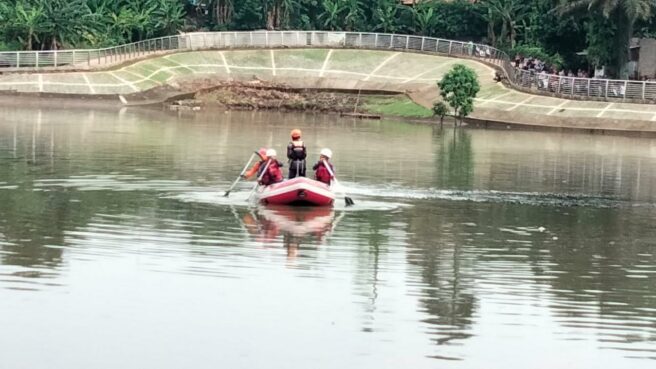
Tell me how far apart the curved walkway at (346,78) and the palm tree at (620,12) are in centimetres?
582

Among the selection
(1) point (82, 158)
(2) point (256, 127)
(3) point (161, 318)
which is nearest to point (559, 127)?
(2) point (256, 127)

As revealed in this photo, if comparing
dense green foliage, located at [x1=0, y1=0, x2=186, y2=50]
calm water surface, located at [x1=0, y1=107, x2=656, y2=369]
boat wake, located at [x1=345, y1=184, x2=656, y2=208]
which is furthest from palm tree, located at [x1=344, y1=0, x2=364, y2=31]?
Result: boat wake, located at [x1=345, y1=184, x2=656, y2=208]

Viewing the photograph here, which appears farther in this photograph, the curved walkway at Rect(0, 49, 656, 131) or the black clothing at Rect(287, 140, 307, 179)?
the curved walkway at Rect(0, 49, 656, 131)

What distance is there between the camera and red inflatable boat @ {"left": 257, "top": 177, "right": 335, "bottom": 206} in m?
29.7

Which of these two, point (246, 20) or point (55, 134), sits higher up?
point (246, 20)

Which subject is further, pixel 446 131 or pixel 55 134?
pixel 446 131

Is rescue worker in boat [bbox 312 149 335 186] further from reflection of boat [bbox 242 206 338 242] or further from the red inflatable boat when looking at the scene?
reflection of boat [bbox 242 206 338 242]

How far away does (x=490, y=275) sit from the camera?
21672 millimetres

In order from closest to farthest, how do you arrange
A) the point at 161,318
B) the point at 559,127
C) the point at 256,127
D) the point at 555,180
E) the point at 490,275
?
the point at 161,318 < the point at 490,275 < the point at 555,180 < the point at 256,127 < the point at 559,127

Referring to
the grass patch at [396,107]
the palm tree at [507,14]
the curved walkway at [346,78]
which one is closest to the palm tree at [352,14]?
the palm tree at [507,14]

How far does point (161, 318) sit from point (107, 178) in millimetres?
19094

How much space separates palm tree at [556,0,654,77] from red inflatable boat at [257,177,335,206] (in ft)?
156

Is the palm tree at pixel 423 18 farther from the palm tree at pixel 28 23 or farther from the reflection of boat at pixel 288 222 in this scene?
the reflection of boat at pixel 288 222

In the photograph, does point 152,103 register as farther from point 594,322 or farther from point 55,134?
point 594,322
